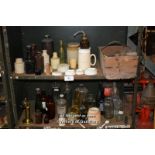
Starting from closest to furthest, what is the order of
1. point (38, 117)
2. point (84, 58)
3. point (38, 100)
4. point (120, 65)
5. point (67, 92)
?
point (120, 65)
point (84, 58)
point (38, 117)
point (38, 100)
point (67, 92)

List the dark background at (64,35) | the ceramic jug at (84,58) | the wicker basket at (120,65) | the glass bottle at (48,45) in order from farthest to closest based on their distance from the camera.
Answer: the dark background at (64,35), the glass bottle at (48,45), the ceramic jug at (84,58), the wicker basket at (120,65)

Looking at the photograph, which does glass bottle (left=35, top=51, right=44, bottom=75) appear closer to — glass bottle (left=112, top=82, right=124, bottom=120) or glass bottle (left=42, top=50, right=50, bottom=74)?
glass bottle (left=42, top=50, right=50, bottom=74)

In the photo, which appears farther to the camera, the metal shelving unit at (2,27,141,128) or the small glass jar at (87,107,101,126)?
the small glass jar at (87,107,101,126)

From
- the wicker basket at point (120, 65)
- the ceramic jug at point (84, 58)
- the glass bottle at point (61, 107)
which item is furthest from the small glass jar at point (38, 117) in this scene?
the wicker basket at point (120, 65)

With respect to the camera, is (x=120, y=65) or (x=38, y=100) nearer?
(x=120, y=65)

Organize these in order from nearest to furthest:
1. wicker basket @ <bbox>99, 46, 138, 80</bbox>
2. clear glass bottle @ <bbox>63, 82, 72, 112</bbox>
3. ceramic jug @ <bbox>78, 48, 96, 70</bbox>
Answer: wicker basket @ <bbox>99, 46, 138, 80</bbox> → ceramic jug @ <bbox>78, 48, 96, 70</bbox> → clear glass bottle @ <bbox>63, 82, 72, 112</bbox>

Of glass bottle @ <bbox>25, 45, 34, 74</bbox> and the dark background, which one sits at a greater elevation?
the dark background

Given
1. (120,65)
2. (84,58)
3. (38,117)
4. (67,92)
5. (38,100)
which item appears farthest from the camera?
(67,92)

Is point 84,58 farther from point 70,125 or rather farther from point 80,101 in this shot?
point 70,125

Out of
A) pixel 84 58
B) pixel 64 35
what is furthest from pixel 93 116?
pixel 64 35

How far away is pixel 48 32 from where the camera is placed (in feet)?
7.13

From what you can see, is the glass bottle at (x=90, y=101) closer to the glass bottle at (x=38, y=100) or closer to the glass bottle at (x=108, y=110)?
the glass bottle at (x=108, y=110)

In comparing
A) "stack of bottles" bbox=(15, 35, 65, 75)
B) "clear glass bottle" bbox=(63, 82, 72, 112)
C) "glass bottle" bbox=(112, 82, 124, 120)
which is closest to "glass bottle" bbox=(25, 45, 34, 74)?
"stack of bottles" bbox=(15, 35, 65, 75)

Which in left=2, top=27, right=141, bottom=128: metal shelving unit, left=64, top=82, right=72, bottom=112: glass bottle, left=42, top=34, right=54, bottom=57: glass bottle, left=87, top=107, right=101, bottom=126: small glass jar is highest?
left=42, top=34, right=54, bottom=57: glass bottle
